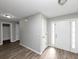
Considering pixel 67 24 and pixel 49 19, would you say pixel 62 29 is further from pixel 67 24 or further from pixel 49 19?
pixel 49 19

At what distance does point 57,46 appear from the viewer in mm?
4535

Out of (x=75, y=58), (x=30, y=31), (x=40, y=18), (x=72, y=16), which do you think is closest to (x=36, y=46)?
(x=30, y=31)

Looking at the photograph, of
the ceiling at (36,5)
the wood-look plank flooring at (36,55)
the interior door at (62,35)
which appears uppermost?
the ceiling at (36,5)

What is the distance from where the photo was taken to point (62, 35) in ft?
13.8

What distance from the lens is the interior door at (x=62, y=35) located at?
3930mm

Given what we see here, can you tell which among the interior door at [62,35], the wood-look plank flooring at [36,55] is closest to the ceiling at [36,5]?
the interior door at [62,35]

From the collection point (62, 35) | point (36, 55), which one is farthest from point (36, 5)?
point (62, 35)

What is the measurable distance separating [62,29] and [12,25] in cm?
520

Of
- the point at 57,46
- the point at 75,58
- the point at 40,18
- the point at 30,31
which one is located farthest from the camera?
the point at 57,46

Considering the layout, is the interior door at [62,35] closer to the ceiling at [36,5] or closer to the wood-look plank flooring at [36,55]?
the wood-look plank flooring at [36,55]

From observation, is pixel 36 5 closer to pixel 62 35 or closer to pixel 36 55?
pixel 36 55

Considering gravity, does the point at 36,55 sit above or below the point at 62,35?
below

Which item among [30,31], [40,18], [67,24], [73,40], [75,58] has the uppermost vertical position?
[40,18]

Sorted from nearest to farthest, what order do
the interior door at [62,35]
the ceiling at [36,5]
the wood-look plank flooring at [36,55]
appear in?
the ceiling at [36,5] → the wood-look plank flooring at [36,55] → the interior door at [62,35]
